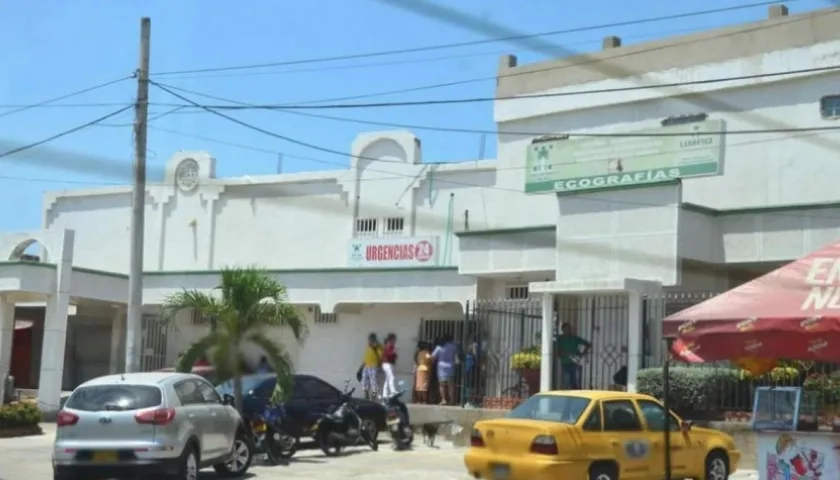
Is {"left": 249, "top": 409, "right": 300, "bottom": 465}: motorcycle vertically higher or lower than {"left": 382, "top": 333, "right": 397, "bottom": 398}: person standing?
lower

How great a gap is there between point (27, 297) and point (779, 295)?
20.5 meters

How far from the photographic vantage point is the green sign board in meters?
24.7

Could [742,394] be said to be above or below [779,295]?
below

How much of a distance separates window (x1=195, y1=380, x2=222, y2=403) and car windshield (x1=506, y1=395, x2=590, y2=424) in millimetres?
4222

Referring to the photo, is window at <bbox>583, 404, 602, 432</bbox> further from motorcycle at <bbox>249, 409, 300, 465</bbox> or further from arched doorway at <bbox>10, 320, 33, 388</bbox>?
arched doorway at <bbox>10, 320, 33, 388</bbox>

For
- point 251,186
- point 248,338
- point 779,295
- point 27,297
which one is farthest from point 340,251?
point 779,295

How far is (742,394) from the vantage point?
1812 centimetres

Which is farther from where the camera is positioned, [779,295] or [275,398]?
[275,398]

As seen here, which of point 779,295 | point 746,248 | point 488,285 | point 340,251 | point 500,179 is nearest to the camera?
point 779,295

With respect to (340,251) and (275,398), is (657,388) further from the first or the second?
(340,251)

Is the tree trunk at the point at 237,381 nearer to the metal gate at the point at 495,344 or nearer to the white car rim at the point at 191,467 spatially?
the white car rim at the point at 191,467

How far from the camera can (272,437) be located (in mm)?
17109

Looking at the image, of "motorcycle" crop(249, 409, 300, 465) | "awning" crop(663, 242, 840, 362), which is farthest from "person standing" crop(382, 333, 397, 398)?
"awning" crop(663, 242, 840, 362)

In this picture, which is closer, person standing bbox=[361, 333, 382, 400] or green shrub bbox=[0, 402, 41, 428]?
green shrub bbox=[0, 402, 41, 428]
